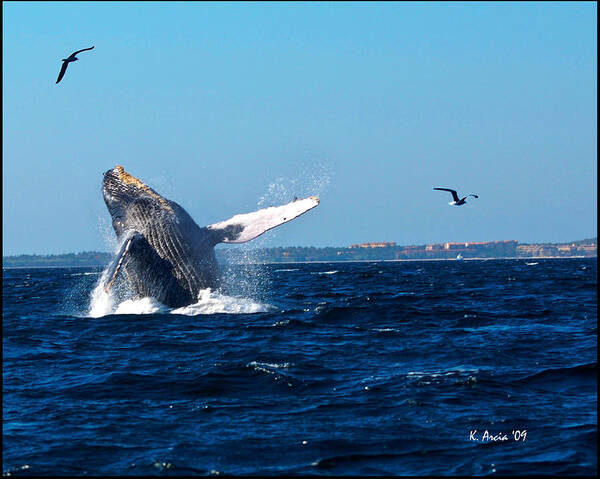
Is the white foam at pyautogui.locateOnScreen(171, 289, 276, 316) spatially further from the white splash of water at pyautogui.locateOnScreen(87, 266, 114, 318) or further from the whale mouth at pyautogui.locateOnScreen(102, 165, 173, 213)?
the white splash of water at pyautogui.locateOnScreen(87, 266, 114, 318)

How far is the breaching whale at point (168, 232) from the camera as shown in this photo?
16812 millimetres

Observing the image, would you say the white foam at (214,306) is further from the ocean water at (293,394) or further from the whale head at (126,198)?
the whale head at (126,198)

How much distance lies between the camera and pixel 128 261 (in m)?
17.2

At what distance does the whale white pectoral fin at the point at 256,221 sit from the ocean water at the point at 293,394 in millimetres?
1521

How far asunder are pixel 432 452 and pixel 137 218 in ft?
32.9

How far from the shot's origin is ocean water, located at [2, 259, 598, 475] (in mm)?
8125

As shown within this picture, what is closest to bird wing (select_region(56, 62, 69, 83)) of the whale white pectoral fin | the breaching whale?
the breaching whale

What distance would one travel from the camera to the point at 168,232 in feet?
55.2

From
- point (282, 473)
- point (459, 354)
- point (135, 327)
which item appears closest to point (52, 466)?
point (282, 473)

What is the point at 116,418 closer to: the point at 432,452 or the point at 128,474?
the point at 128,474

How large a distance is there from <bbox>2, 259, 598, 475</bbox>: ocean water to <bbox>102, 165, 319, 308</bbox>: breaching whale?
0.76 metres

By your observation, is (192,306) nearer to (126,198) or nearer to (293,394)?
(126,198)

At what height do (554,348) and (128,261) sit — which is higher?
(128,261)

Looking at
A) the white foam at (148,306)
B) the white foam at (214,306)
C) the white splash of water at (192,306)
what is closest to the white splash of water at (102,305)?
the white splash of water at (192,306)
